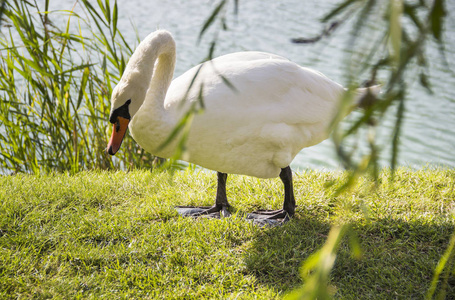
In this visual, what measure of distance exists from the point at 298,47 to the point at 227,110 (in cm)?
828

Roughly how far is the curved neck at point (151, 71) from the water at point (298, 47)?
1219mm

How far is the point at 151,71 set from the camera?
2.81m

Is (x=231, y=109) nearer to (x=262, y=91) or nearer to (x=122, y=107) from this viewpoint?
(x=262, y=91)

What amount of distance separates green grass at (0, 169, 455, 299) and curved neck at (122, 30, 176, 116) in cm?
76

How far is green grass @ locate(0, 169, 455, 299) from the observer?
7.79ft

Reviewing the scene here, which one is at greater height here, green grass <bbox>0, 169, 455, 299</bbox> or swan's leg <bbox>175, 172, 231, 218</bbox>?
green grass <bbox>0, 169, 455, 299</bbox>

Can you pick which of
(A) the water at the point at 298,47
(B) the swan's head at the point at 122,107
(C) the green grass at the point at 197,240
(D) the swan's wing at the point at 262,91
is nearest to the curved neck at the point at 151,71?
(B) the swan's head at the point at 122,107

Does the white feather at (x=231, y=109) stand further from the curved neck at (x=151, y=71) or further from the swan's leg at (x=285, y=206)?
the swan's leg at (x=285, y=206)

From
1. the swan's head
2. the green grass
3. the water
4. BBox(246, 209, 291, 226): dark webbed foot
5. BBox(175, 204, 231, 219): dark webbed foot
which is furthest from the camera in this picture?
the water

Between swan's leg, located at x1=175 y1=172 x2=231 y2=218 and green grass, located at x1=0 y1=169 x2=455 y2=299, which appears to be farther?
swan's leg, located at x1=175 y1=172 x2=231 y2=218

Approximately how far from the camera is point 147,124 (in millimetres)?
2725

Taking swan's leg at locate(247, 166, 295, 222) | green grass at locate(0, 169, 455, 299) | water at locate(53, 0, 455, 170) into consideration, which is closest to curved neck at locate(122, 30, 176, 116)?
green grass at locate(0, 169, 455, 299)

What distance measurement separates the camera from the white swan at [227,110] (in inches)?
106

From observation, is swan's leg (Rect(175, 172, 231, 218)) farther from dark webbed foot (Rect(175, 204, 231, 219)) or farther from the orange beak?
the orange beak
